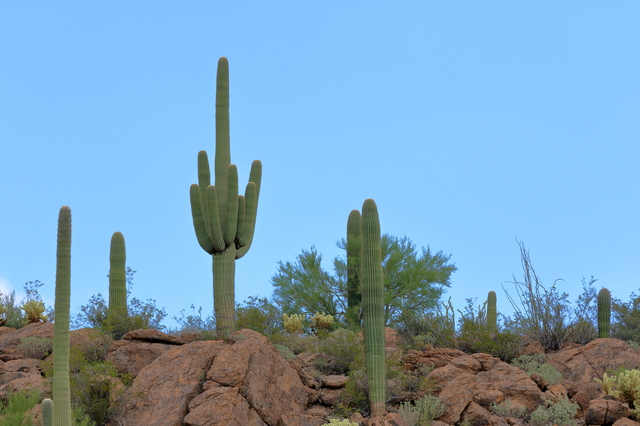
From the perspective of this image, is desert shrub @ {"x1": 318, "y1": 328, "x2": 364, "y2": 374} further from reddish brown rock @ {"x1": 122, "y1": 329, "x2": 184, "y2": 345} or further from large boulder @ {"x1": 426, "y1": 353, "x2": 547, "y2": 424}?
reddish brown rock @ {"x1": 122, "y1": 329, "x2": 184, "y2": 345}

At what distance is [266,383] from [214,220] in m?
3.86

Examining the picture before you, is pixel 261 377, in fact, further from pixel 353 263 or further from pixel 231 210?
pixel 353 263

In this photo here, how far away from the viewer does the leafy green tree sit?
19578 millimetres

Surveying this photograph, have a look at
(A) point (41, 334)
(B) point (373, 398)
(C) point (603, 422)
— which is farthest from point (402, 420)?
(A) point (41, 334)

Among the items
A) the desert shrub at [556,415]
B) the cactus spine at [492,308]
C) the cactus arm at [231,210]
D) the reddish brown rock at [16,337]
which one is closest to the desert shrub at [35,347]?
the reddish brown rock at [16,337]

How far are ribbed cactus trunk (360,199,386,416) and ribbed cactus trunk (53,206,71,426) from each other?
15.8 feet

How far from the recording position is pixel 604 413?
11.3 metres

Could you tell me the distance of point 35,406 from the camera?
10.8 meters

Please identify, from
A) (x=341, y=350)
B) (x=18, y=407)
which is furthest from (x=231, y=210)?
(x=18, y=407)

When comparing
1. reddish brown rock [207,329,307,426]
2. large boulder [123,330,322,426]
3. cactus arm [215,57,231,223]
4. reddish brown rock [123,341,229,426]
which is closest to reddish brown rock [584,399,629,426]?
large boulder [123,330,322,426]

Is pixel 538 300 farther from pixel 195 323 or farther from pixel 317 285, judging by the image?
pixel 195 323

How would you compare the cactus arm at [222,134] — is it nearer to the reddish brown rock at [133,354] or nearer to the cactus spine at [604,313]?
the reddish brown rock at [133,354]

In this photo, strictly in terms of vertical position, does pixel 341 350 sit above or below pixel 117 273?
below

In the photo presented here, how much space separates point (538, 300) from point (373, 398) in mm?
6712
